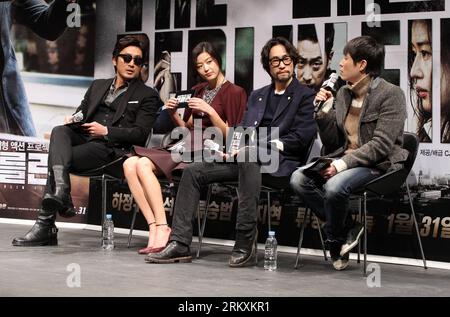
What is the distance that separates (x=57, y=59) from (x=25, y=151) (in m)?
0.88

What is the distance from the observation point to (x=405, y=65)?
15.1 ft

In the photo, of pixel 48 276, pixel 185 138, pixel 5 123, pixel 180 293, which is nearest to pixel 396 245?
pixel 185 138

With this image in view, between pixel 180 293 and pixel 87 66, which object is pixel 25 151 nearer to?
pixel 87 66

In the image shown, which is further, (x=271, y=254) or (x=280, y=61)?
(x=280, y=61)

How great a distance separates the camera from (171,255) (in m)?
4.11

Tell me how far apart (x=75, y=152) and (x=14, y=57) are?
1.98 metres

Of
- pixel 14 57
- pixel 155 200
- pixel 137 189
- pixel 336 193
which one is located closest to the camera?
pixel 336 193

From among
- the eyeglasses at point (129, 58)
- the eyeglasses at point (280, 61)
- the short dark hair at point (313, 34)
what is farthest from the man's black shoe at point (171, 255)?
the short dark hair at point (313, 34)

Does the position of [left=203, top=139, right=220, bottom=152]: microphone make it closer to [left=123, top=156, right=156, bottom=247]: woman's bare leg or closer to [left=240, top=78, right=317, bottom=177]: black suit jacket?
[left=240, top=78, right=317, bottom=177]: black suit jacket

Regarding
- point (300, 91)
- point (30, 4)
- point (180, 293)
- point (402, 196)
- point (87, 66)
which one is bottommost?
point (180, 293)

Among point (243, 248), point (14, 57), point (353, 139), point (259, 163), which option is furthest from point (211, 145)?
point (14, 57)

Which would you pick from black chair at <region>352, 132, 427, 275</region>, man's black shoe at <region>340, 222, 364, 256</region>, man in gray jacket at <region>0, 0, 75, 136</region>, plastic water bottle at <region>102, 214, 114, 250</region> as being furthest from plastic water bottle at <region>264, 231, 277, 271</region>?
man in gray jacket at <region>0, 0, 75, 136</region>

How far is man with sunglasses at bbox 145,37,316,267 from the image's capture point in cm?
406

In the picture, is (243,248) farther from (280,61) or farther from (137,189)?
(280,61)
